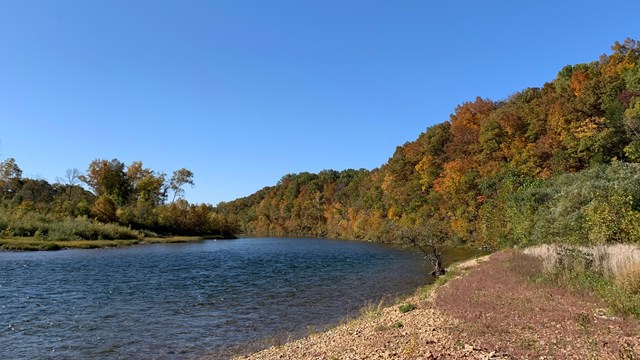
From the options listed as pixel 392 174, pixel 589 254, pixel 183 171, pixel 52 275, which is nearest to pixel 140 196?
pixel 183 171

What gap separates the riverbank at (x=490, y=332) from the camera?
980 centimetres

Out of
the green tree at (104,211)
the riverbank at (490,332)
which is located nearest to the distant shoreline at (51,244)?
the green tree at (104,211)

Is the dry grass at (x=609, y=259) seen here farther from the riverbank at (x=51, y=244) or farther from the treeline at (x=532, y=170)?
the riverbank at (x=51, y=244)

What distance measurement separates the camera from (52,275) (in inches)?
1377

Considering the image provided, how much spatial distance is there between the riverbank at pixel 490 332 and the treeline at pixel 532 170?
43.5 feet

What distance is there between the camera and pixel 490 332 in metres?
11.5

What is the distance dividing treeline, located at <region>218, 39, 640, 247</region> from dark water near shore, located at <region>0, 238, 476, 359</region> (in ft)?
39.9

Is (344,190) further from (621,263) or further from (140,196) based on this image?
(621,263)

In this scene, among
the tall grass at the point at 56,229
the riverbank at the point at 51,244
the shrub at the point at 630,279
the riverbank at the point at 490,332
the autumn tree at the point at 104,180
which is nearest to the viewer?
the riverbank at the point at 490,332

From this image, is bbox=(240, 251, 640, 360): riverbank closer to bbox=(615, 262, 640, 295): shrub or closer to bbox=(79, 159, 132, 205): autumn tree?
bbox=(615, 262, 640, 295): shrub

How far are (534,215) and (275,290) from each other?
79.5 ft

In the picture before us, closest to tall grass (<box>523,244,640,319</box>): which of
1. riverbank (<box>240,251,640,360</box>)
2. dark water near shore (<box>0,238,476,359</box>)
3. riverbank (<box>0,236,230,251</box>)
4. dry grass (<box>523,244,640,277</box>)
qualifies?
dry grass (<box>523,244,640,277</box>)

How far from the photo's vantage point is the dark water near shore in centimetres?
1656

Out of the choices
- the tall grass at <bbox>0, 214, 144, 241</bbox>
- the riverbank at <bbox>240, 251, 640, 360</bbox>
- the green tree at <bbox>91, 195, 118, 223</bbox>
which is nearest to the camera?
the riverbank at <bbox>240, 251, 640, 360</bbox>
